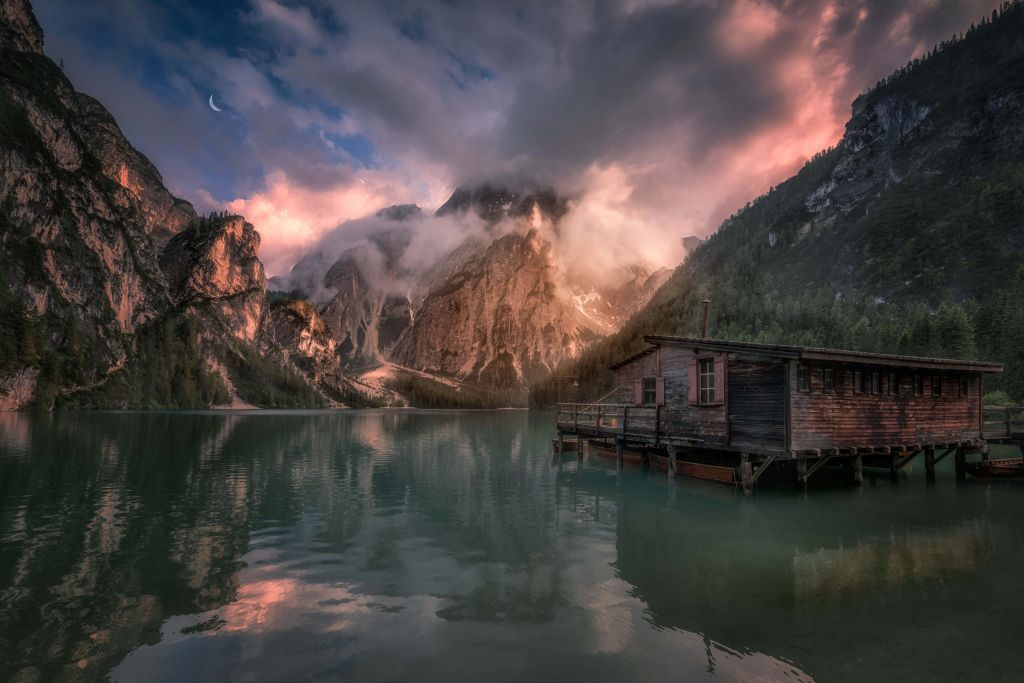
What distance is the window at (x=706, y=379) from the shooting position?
2948 cm

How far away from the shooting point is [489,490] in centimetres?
2828

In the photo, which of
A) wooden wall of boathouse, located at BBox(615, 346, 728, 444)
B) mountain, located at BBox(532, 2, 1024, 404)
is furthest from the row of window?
mountain, located at BBox(532, 2, 1024, 404)

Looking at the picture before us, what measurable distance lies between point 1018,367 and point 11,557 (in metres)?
106

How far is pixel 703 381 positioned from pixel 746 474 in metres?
5.63

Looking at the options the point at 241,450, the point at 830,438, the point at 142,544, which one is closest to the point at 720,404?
the point at 830,438

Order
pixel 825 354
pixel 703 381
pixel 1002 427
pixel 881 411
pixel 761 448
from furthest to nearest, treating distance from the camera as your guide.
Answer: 1. pixel 1002 427
2. pixel 703 381
3. pixel 881 411
4. pixel 761 448
5. pixel 825 354

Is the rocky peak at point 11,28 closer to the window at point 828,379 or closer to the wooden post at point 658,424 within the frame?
the wooden post at point 658,424

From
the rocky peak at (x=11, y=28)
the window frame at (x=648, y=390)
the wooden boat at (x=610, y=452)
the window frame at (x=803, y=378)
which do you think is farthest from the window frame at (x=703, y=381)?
the rocky peak at (x=11, y=28)

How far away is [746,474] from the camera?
26.6 m

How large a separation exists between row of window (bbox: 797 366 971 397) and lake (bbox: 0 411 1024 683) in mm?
5374

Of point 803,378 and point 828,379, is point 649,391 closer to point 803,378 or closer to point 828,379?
point 803,378

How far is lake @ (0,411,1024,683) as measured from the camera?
30.9 ft

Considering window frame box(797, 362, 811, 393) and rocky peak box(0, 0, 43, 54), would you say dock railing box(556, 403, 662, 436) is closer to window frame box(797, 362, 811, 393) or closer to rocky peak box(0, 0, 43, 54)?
window frame box(797, 362, 811, 393)

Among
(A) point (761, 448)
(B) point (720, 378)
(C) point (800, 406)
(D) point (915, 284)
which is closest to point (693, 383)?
(B) point (720, 378)
